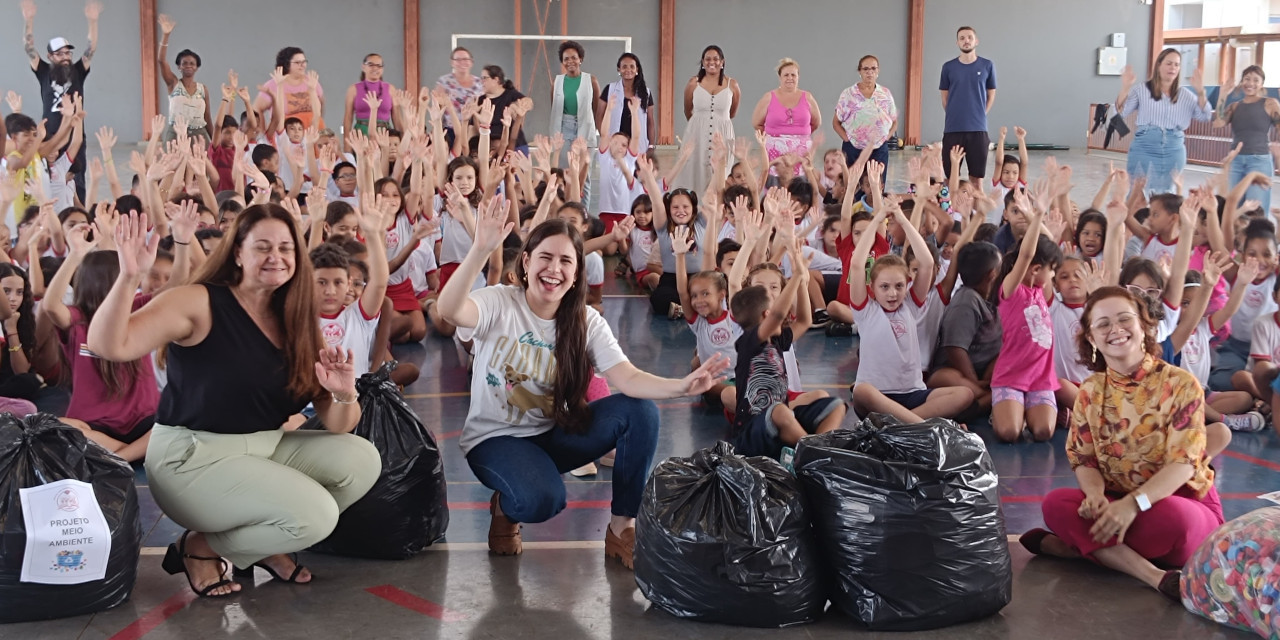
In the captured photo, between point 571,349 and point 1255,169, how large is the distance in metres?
8.11

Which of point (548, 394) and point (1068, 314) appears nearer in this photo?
point (548, 394)

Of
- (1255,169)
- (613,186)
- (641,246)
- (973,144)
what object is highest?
(973,144)

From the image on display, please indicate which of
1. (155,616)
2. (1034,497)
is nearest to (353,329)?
(155,616)

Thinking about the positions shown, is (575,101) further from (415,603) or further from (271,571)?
(415,603)

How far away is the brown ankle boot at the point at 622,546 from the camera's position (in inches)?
157

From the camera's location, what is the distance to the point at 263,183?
24.8ft

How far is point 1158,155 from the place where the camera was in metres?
10.3

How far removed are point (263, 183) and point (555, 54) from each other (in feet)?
37.2

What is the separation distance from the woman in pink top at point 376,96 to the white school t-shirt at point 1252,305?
7.70m

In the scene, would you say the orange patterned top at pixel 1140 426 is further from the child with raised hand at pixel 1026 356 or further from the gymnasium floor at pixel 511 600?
the child with raised hand at pixel 1026 356

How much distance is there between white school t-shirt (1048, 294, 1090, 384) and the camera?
6.20m

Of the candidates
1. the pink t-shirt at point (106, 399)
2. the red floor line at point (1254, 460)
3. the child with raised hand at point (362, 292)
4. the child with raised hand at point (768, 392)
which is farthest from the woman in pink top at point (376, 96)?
the red floor line at point (1254, 460)

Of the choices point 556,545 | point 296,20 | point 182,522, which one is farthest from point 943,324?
point 296,20

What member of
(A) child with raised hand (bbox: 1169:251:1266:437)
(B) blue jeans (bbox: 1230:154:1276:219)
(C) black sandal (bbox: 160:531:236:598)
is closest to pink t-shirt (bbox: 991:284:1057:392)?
(A) child with raised hand (bbox: 1169:251:1266:437)
